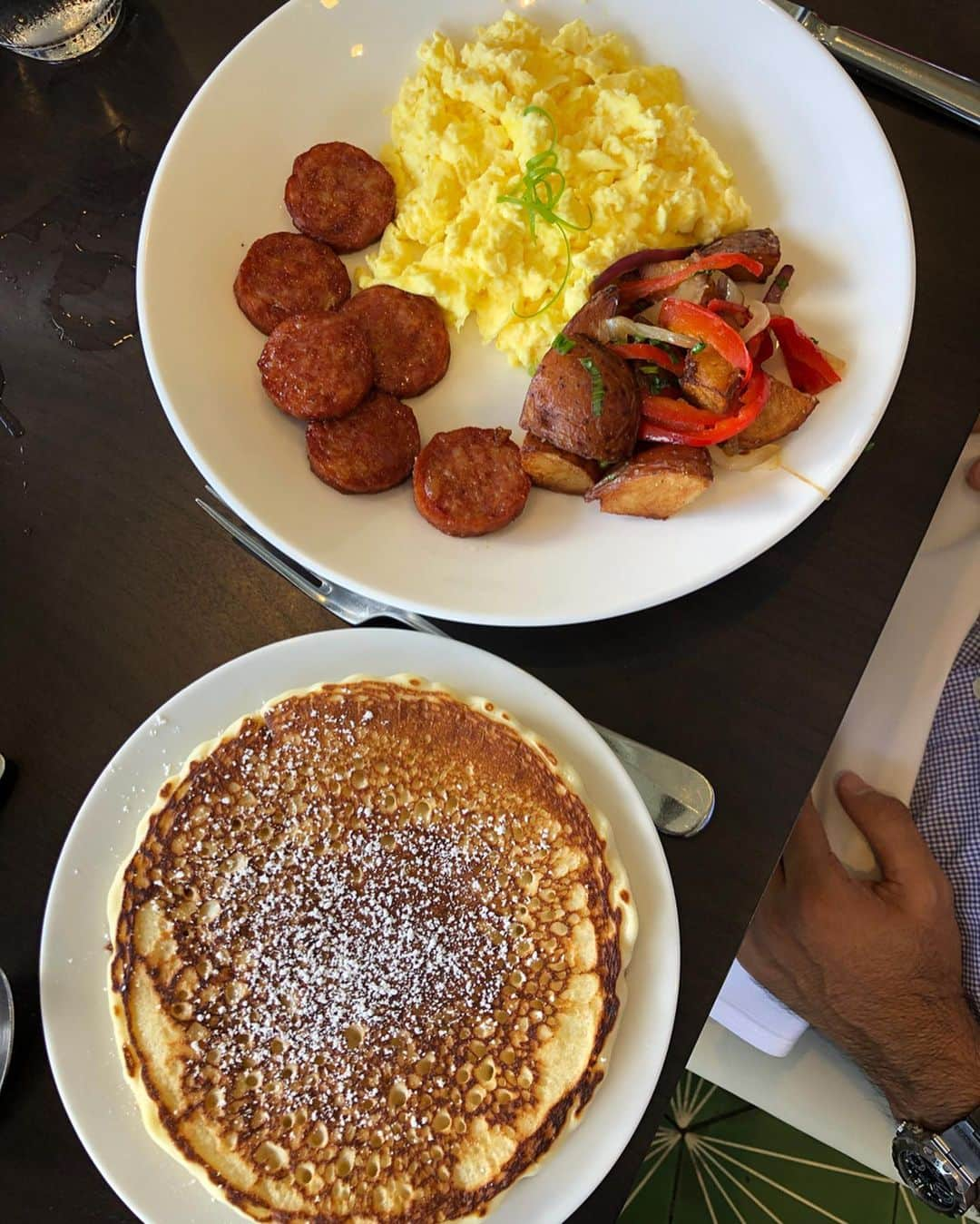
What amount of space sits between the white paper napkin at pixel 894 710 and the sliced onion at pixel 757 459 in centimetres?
52

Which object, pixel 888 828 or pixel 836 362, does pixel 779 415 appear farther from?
pixel 888 828

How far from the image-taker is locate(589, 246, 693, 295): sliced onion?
1601 millimetres

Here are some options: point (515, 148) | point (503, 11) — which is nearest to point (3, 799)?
point (515, 148)

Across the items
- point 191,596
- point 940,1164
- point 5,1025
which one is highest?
point 191,596

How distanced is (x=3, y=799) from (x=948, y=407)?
192 centimetres

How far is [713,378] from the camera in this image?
1.51m

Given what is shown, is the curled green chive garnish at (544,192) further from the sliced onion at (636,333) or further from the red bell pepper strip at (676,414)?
the red bell pepper strip at (676,414)

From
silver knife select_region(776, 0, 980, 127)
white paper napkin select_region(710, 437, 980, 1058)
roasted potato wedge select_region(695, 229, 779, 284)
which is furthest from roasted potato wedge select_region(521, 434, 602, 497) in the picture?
silver knife select_region(776, 0, 980, 127)

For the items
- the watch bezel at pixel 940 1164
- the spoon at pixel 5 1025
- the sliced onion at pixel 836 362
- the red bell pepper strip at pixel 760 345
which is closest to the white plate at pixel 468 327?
the sliced onion at pixel 836 362

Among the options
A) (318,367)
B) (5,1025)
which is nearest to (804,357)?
(318,367)

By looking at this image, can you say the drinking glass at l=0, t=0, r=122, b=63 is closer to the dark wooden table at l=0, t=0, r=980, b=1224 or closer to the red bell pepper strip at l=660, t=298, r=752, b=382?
the dark wooden table at l=0, t=0, r=980, b=1224

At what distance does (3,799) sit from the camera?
162 centimetres

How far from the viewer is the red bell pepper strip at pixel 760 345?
1556 millimetres

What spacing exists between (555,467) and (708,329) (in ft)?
1.14
